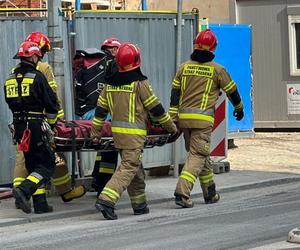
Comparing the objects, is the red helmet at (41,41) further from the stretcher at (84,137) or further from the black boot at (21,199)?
the black boot at (21,199)

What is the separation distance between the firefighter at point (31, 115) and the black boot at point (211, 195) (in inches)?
78.2

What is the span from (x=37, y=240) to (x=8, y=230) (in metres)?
0.82

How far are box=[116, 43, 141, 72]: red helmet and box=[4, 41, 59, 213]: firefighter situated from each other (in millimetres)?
865

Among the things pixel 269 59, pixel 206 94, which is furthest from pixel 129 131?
pixel 269 59

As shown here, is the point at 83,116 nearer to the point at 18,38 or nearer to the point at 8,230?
the point at 18,38

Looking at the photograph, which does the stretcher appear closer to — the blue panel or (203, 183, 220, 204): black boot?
(203, 183, 220, 204): black boot

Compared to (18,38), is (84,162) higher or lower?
lower

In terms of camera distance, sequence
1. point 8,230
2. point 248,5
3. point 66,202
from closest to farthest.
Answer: point 8,230, point 66,202, point 248,5

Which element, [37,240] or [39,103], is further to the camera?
[39,103]

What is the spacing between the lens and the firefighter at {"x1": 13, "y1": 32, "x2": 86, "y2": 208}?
34.1 ft

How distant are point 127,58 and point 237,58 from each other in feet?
25.7

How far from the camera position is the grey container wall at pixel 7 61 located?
11.6 m

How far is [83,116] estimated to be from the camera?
11.5m

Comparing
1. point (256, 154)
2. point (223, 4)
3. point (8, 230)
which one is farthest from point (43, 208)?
point (223, 4)
